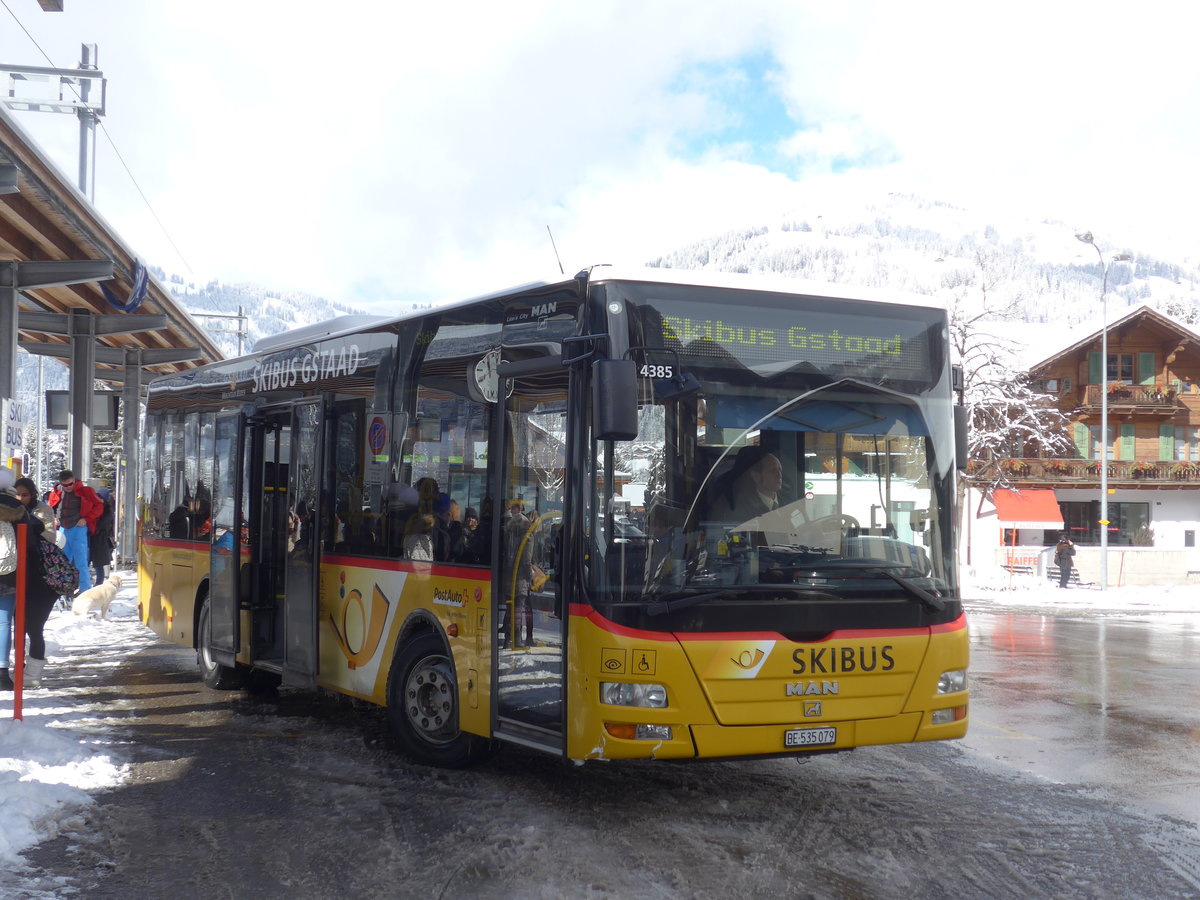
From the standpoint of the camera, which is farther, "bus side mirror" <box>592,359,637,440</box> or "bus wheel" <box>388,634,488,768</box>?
"bus wheel" <box>388,634,488,768</box>

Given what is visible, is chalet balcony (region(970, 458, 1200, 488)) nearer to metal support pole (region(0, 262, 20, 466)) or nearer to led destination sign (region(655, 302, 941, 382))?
metal support pole (region(0, 262, 20, 466))

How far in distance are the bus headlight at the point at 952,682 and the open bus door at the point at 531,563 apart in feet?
7.09

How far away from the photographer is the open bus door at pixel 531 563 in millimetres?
7039

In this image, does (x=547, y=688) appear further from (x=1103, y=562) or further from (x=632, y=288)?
(x=1103, y=562)

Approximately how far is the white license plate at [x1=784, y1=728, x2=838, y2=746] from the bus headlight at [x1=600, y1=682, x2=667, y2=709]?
757 millimetres

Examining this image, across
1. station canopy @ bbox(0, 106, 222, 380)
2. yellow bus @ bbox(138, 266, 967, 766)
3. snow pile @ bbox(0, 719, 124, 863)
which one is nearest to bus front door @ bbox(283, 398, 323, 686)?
yellow bus @ bbox(138, 266, 967, 766)

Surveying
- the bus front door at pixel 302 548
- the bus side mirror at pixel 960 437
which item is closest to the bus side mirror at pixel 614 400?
the bus side mirror at pixel 960 437

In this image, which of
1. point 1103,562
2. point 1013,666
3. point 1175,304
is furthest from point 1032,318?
point 1013,666

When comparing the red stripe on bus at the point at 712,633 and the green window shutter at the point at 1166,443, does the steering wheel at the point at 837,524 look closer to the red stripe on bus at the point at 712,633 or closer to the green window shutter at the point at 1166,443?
the red stripe on bus at the point at 712,633

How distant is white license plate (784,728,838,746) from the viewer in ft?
22.6

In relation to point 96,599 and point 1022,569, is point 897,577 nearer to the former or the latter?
point 96,599

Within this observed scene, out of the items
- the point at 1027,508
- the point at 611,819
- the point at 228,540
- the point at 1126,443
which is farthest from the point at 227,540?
the point at 1126,443

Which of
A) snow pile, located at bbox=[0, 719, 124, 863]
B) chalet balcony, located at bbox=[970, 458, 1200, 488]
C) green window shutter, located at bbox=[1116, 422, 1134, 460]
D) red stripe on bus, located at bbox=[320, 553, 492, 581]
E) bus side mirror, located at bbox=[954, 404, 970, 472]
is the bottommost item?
snow pile, located at bbox=[0, 719, 124, 863]

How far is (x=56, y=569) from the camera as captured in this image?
1070 cm
